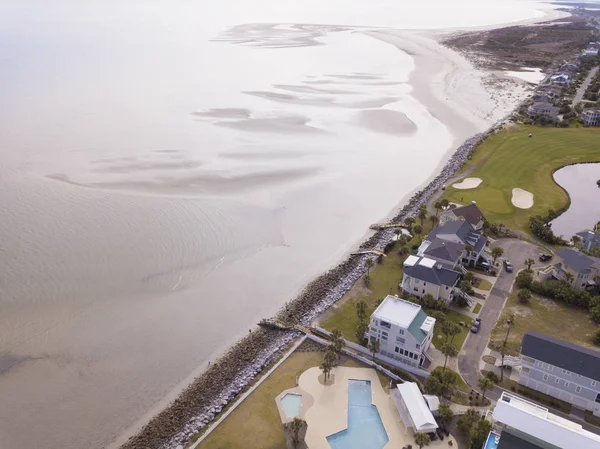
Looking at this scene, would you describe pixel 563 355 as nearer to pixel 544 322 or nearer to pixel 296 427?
pixel 544 322

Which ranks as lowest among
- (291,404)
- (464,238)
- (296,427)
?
(291,404)

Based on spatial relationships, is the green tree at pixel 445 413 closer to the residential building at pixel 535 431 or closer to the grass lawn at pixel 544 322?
the residential building at pixel 535 431

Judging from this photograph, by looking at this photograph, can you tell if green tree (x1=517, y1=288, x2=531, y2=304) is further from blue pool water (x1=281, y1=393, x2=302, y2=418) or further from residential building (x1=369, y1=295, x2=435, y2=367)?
blue pool water (x1=281, y1=393, x2=302, y2=418)

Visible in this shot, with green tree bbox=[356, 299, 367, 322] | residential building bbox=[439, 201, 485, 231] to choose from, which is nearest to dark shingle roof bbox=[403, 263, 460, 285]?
green tree bbox=[356, 299, 367, 322]

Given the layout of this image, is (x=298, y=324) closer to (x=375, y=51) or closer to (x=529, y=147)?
(x=529, y=147)

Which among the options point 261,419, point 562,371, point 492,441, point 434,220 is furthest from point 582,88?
point 261,419

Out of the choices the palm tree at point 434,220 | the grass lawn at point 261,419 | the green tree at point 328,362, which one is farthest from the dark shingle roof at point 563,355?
the palm tree at point 434,220
